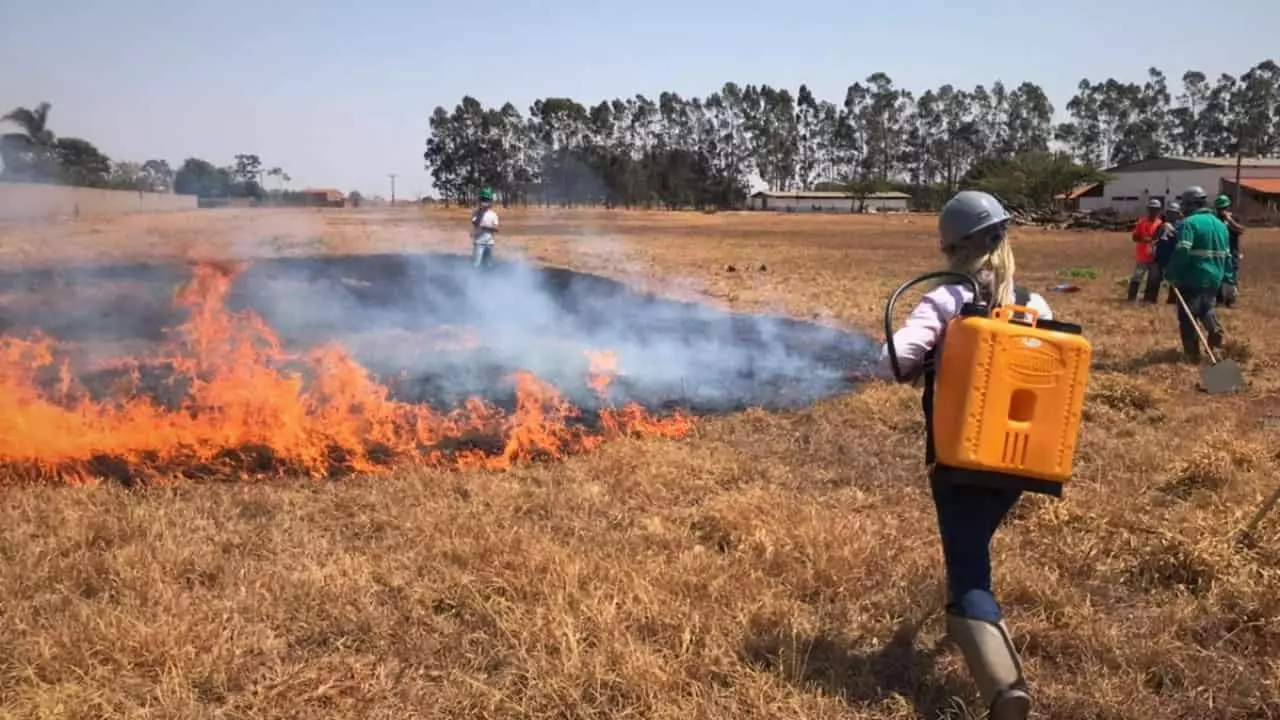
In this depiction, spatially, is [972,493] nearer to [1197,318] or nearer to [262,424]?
[262,424]

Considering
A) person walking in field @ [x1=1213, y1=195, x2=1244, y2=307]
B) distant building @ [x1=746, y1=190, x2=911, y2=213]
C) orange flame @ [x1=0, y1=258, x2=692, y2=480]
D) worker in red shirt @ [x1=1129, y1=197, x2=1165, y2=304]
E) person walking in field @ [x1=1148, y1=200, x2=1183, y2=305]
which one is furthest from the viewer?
distant building @ [x1=746, y1=190, x2=911, y2=213]

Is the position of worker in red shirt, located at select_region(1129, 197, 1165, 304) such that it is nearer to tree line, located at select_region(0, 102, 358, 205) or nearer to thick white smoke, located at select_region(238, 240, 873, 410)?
thick white smoke, located at select_region(238, 240, 873, 410)

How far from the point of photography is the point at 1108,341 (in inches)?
411

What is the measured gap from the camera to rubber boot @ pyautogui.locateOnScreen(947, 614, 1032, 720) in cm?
255

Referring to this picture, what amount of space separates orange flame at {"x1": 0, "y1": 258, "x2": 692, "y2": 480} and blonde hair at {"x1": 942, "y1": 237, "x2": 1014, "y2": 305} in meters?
3.60

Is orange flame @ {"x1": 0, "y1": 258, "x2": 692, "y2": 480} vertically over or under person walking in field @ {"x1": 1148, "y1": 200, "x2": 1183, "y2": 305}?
under

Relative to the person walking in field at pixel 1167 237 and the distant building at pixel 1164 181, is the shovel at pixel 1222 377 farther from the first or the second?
the distant building at pixel 1164 181

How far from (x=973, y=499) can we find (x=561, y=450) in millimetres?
3713

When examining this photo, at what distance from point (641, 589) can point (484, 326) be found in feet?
27.6

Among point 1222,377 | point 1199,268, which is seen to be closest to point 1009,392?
point 1222,377

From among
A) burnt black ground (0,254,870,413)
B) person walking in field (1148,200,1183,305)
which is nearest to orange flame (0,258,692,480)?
burnt black ground (0,254,870,413)

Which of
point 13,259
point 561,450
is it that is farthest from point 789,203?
point 561,450

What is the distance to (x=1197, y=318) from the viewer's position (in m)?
9.00

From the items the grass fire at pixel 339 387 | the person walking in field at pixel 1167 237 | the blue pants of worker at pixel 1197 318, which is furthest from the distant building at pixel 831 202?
the blue pants of worker at pixel 1197 318
